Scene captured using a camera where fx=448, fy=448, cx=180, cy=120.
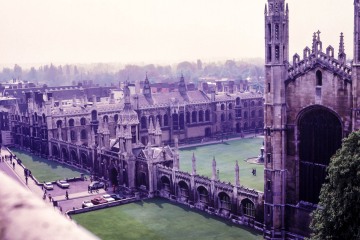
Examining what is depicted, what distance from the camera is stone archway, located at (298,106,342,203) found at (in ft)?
105

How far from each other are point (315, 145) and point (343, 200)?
10.6 meters

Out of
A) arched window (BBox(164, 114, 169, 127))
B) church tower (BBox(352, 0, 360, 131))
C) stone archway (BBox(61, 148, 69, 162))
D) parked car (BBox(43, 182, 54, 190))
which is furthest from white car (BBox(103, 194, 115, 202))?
arched window (BBox(164, 114, 169, 127))

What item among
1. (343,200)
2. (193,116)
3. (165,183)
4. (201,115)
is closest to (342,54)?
(343,200)

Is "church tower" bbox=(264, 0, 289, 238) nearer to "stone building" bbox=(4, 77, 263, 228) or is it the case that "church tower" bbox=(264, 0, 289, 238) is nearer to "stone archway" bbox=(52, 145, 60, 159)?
"stone building" bbox=(4, 77, 263, 228)

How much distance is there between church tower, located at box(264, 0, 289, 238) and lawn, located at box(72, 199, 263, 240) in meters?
3.11

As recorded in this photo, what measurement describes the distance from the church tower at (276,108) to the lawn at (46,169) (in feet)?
109

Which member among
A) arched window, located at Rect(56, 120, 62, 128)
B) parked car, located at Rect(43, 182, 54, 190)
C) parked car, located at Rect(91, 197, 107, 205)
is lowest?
parked car, located at Rect(91, 197, 107, 205)

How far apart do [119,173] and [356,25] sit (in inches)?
1279

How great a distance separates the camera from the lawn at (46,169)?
60.0 m

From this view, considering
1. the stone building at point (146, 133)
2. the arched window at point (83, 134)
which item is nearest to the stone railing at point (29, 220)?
the stone building at point (146, 133)

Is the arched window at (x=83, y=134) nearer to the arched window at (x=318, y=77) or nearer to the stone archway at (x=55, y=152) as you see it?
the stone archway at (x=55, y=152)

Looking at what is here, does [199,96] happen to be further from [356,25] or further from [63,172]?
[356,25]

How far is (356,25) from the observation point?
2969 cm

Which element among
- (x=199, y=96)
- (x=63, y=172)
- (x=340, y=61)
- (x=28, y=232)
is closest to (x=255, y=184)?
(x=340, y=61)
